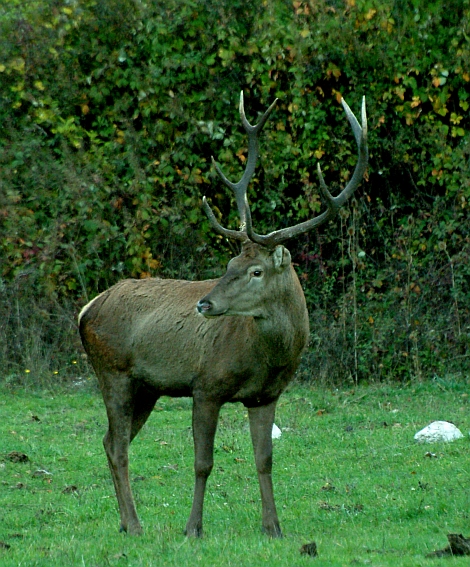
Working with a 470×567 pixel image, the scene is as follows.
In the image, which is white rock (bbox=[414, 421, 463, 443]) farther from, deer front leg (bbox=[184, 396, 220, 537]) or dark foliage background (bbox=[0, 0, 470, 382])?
dark foliage background (bbox=[0, 0, 470, 382])

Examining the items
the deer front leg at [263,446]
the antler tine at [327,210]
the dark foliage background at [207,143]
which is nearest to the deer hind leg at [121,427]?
the deer front leg at [263,446]

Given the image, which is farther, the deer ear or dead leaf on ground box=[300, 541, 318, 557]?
the deer ear

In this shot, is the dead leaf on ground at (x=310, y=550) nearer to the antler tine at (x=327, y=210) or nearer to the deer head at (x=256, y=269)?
the deer head at (x=256, y=269)

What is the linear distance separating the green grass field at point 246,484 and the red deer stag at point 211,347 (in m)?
0.46

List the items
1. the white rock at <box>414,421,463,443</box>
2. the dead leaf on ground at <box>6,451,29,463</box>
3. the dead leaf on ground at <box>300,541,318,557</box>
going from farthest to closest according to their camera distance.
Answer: the white rock at <box>414,421,463,443</box> → the dead leaf on ground at <box>6,451,29,463</box> → the dead leaf on ground at <box>300,541,318,557</box>

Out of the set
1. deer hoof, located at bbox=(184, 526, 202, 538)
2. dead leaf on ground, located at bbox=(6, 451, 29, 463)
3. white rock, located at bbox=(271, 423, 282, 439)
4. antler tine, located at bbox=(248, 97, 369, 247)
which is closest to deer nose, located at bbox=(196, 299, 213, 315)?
→ antler tine, located at bbox=(248, 97, 369, 247)

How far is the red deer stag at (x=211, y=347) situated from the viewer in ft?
23.9

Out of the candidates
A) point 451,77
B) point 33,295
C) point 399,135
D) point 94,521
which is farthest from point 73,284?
point 94,521

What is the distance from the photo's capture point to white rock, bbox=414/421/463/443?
9742mm

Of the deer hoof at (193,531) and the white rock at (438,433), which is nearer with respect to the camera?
the deer hoof at (193,531)

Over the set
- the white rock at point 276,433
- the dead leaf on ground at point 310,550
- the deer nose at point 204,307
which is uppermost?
the deer nose at point 204,307

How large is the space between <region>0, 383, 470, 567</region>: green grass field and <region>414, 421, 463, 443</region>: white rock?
0.14 metres

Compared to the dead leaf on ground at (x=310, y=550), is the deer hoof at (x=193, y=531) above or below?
below

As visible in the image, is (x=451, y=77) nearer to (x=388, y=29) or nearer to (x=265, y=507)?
(x=388, y=29)
